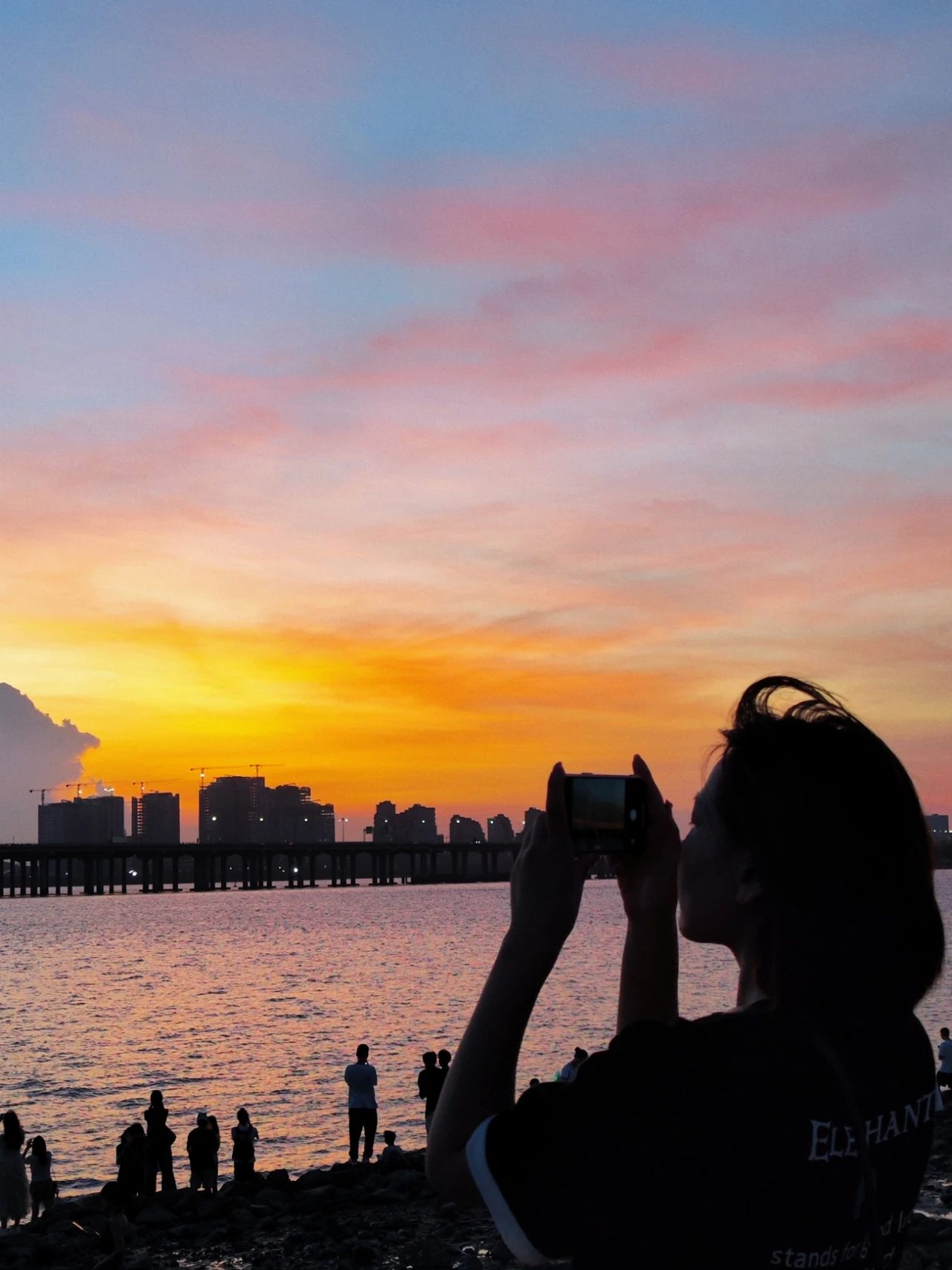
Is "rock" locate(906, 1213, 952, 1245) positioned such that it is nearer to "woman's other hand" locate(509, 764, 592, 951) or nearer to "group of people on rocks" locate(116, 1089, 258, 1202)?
"group of people on rocks" locate(116, 1089, 258, 1202)

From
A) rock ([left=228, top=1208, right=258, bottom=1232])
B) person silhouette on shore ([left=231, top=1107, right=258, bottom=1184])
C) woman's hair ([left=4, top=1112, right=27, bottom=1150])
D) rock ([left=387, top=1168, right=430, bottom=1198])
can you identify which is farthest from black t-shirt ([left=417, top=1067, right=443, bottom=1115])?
woman's hair ([left=4, top=1112, right=27, bottom=1150])

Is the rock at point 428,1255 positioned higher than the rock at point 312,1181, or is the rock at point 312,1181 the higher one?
the rock at point 428,1255

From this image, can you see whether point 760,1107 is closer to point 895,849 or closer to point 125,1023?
point 895,849

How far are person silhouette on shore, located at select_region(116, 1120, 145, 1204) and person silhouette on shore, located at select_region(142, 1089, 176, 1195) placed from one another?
0.23 meters

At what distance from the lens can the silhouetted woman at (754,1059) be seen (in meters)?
1.73

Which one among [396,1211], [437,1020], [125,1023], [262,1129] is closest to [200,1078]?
[262,1129]

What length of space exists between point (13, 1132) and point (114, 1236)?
422 centimetres

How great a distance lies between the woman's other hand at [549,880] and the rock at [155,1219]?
21411mm

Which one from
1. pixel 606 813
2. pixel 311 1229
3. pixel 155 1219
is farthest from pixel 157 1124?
pixel 606 813

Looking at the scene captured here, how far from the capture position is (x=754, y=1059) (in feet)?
5.81

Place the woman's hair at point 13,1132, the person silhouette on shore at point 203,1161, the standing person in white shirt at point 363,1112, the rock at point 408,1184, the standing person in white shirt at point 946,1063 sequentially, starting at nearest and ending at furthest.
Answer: the woman's hair at point 13,1132
the rock at point 408,1184
the person silhouette on shore at point 203,1161
the standing person in white shirt at point 363,1112
the standing person in white shirt at point 946,1063

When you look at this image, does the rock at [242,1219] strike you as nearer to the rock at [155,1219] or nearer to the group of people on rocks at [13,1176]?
the rock at [155,1219]

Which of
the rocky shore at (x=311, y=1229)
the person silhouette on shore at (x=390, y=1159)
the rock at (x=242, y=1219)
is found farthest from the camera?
the person silhouette on shore at (x=390, y=1159)

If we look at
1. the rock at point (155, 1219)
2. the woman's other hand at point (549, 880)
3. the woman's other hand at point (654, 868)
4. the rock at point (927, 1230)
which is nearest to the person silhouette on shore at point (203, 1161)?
the rock at point (155, 1219)
